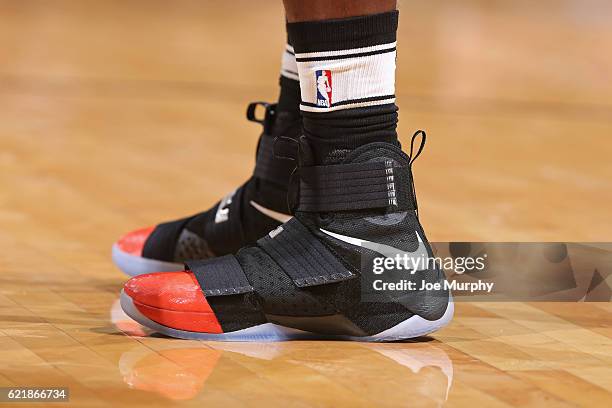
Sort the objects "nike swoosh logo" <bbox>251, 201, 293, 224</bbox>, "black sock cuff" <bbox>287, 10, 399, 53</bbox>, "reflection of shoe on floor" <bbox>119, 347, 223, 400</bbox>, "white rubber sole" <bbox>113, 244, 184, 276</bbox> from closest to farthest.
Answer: "reflection of shoe on floor" <bbox>119, 347, 223, 400</bbox> < "black sock cuff" <bbox>287, 10, 399, 53</bbox> < "nike swoosh logo" <bbox>251, 201, 293, 224</bbox> < "white rubber sole" <bbox>113, 244, 184, 276</bbox>

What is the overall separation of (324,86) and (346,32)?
0.18ft

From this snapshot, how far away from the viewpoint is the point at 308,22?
1.15 meters

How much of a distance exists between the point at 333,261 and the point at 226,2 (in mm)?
4043

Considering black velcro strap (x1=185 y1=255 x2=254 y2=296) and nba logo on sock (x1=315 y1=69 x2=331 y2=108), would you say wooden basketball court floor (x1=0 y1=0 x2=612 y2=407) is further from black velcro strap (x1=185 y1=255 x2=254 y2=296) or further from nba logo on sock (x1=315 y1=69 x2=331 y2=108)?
nba logo on sock (x1=315 y1=69 x2=331 y2=108)

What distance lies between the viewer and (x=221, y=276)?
1.18m

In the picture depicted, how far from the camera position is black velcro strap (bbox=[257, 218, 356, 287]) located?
116 centimetres

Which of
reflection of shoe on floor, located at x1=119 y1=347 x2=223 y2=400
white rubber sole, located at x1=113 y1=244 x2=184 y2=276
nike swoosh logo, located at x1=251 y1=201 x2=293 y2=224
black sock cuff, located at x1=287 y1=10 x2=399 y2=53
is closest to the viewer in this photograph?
reflection of shoe on floor, located at x1=119 y1=347 x2=223 y2=400

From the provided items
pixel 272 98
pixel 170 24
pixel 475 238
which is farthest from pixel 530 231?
pixel 170 24

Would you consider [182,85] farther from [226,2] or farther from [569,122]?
[226,2]

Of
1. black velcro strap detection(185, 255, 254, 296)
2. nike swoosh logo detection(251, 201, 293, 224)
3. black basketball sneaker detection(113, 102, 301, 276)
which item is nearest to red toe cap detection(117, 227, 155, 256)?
black basketball sneaker detection(113, 102, 301, 276)

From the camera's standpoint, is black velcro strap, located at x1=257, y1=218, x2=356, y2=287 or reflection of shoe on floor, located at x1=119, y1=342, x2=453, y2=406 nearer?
reflection of shoe on floor, located at x1=119, y1=342, x2=453, y2=406

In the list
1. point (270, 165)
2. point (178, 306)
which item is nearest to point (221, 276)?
point (178, 306)

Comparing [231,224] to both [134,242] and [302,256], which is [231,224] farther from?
[302,256]

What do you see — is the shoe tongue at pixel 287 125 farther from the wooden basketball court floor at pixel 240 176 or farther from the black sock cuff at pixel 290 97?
the wooden basketball court floor at pixel 240 176
